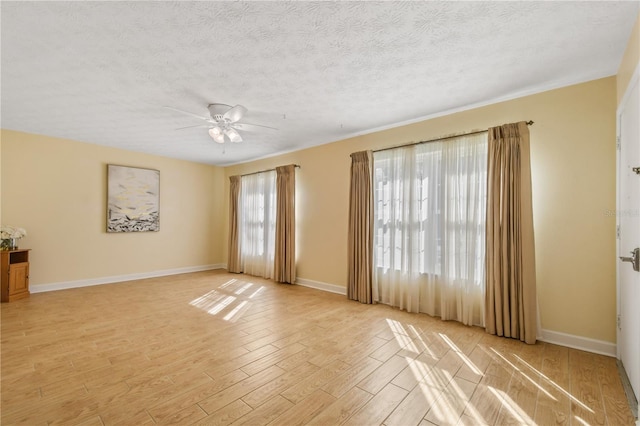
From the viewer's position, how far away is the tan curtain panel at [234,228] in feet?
21.6

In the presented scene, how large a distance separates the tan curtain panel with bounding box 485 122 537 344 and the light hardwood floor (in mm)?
242

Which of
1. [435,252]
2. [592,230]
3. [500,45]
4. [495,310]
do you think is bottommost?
[495,310]

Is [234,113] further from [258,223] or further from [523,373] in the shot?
[523,373]

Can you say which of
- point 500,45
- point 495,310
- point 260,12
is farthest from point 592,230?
point 260,12

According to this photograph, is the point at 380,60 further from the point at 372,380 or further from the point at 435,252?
the point at 372,380

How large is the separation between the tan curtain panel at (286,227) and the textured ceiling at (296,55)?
1797mm

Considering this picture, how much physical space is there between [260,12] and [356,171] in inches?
112

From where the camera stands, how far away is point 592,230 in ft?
8.77

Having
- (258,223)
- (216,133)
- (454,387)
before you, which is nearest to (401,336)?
(454,387)

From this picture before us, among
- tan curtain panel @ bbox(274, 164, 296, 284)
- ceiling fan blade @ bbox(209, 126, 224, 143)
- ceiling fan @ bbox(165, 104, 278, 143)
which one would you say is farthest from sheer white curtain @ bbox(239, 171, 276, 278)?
ceiling fan blade @ bbox(209, 126, 224, 143)

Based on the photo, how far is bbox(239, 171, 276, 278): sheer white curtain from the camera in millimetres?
5992

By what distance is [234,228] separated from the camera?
265 inches

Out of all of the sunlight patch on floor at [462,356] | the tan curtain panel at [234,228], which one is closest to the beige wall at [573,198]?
the sunlight patch on floor at [462,356]

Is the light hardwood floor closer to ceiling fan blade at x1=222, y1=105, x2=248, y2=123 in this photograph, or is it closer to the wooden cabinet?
the wooden cabinet
